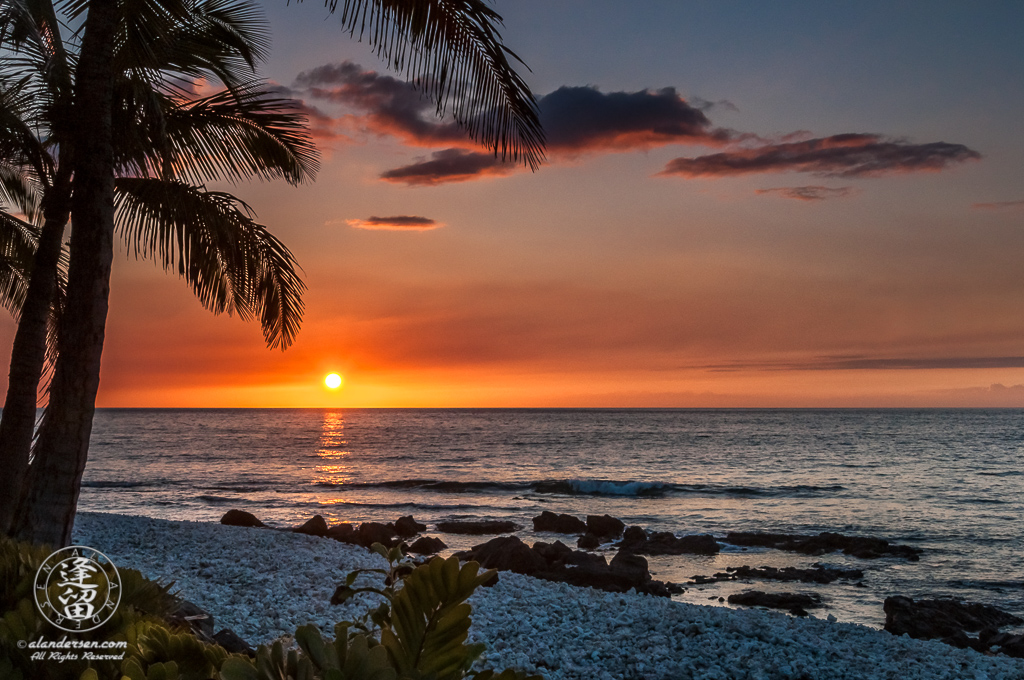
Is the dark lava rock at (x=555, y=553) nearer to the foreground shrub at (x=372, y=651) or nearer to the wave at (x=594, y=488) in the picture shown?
the foreground shrub at (x=372, y=651)

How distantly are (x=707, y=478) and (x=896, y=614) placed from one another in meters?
29.7

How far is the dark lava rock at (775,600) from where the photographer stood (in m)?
14.4

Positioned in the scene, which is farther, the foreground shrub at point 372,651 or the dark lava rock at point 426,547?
the dark lava rock at point 426,547

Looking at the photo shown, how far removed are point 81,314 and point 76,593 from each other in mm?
4864

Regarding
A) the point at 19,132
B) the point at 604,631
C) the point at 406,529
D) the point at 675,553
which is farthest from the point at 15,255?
the point at 675,553

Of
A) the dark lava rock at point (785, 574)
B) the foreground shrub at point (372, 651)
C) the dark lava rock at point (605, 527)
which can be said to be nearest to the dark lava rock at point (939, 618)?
the dark lava rock at point (785, 574)

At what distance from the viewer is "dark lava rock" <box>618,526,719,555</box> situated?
20.0 meters

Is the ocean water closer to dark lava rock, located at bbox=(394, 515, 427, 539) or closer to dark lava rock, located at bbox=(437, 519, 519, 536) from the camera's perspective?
dark lava rock, located at bbox=(437, 519, 519, 536)

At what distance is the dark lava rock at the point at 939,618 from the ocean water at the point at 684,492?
926 millimetres

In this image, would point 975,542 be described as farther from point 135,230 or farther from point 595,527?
point 135,230

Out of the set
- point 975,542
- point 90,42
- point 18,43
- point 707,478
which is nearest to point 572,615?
point 90,42

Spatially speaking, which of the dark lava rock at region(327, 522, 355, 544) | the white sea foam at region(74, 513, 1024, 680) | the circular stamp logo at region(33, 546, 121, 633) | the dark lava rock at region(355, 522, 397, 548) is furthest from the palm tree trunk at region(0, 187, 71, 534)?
the dark lava rock at region(355, 522, 397, 548)

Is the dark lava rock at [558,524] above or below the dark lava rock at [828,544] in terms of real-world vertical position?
below

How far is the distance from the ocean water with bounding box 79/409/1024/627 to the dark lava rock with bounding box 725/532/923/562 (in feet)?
2.15
